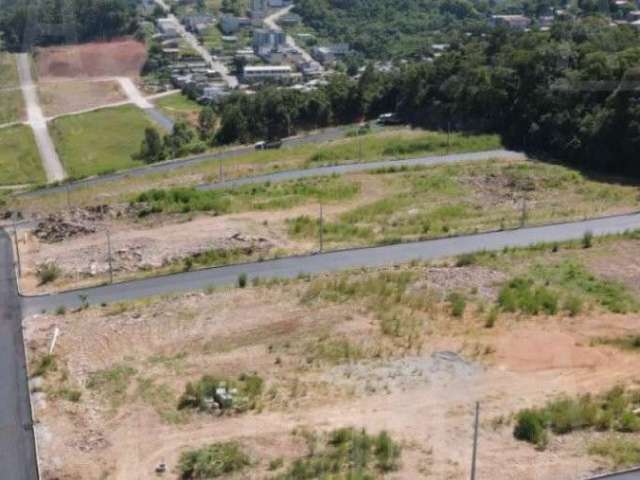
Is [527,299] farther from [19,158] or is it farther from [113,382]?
[19,158]

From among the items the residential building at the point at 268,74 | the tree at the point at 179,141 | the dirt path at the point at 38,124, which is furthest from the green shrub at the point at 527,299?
the residential building at the point at 268,74

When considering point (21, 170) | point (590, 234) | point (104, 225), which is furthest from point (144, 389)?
point (21, 170)

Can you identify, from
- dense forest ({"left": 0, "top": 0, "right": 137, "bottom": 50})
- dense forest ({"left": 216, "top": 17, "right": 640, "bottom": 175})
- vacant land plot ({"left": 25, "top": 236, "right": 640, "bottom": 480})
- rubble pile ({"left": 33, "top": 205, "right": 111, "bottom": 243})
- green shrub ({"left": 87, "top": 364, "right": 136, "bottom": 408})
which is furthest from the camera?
dense forest ({"left": 0, "top": 0, "right": 137, "bottom": 50})

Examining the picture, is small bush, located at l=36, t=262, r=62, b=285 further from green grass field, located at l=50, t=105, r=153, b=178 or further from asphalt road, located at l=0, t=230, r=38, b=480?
green grass field, located at l=50, t=105, r=153, b=178

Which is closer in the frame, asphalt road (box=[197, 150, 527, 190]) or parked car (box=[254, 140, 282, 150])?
asphalt road (box=[197, 150, 527, 190])

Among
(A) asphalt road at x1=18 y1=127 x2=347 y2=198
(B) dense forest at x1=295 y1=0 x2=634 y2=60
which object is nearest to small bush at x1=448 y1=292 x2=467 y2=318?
(A) asphalt road at x1=18 y1=127 x2=347 y2=198

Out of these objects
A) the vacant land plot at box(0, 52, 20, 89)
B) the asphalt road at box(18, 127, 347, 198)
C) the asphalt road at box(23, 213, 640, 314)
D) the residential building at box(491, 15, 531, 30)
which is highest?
the residential building at box(491, 15, 531, 30)

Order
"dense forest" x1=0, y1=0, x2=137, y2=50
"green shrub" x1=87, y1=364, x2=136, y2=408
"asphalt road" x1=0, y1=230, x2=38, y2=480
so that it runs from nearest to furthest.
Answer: "asphalt road" x1=0, y1=230, x2=38, y2=480, "green shrub" x1=87, y1=364, x2=136, y2=408, "dense forest" x1=0, y1=0, x2=137, y2=50
